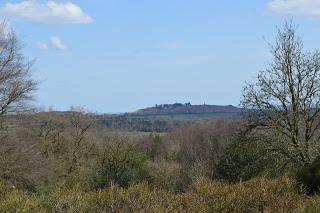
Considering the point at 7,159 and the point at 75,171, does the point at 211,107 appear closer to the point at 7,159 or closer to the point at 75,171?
the point at 75,171

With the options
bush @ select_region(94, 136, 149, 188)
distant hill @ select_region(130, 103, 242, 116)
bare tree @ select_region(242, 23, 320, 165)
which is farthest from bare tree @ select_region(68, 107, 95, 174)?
distant hill @ select_region(130, 103, 242, 116)

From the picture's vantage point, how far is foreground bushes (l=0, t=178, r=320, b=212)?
288 inches

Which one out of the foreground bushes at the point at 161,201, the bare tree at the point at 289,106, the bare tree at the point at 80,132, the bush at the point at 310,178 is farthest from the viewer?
the bare tree at the point at 80,132

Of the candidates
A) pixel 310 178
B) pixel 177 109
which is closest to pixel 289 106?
pixel 310 178

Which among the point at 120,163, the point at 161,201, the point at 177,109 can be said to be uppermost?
the point at 177,109

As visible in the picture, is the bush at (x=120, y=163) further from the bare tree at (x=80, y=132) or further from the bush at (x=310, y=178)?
the bush at (x=310, y=178)

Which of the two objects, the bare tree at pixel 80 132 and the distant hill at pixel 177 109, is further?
the distant hill at pixel 177 109

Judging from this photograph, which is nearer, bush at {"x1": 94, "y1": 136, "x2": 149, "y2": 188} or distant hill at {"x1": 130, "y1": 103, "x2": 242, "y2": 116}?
bush at {"x1": 94, "y1": 136, "x2": 149, "y2": 188}

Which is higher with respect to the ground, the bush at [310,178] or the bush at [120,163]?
the bush at [310,178]

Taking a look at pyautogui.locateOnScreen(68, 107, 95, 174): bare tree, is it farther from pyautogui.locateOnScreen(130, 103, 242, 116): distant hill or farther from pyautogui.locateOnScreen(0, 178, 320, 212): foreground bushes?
pyautogui.locateOnScreen(130, 103, 242, 116): distant hill

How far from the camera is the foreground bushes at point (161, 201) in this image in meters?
7.30

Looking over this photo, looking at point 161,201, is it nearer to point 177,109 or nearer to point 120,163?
point 120,163

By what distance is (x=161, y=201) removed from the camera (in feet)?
24.8

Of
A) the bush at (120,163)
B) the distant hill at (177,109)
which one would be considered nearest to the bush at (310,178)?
the bush at (120,163)
